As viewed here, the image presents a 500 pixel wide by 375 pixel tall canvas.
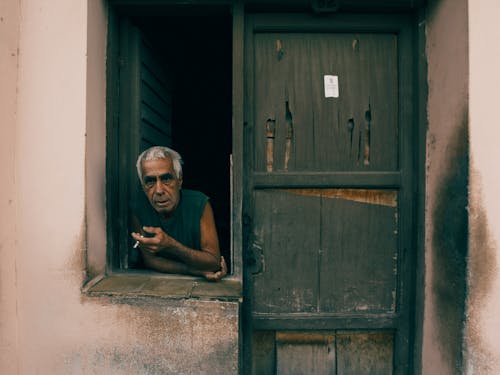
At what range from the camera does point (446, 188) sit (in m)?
2.16

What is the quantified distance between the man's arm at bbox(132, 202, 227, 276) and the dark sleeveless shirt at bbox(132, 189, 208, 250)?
44 millimetres

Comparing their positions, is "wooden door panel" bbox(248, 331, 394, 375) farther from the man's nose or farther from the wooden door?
the man's nose

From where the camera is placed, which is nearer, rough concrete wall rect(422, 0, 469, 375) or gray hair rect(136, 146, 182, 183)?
rough concrete wall rect(422, 0, 469, 375)

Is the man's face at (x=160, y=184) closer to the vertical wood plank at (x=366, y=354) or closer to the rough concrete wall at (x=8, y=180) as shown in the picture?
the rough concrete wall at (x=8, y=180)

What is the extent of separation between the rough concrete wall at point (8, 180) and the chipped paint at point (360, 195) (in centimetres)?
151

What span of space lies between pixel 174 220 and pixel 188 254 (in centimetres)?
31

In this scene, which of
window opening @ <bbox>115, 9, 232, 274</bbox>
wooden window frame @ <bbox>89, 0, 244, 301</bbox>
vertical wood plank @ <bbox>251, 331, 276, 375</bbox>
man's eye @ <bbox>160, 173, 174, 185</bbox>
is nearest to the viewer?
wooden window frame @ <bbox>89, 0, 244, 301</bbox>

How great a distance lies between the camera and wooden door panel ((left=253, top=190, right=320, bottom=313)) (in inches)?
95.0

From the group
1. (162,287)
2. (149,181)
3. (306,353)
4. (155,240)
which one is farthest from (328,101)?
(306,353)

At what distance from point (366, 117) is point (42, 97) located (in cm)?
182

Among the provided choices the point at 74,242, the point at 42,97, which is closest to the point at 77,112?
the point at 42,97

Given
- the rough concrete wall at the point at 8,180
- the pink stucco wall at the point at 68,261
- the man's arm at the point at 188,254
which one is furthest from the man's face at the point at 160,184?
the rough concrete wall at the point at 8,180

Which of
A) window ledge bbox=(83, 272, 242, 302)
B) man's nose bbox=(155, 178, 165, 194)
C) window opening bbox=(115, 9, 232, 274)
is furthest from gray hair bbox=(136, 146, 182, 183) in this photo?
window opening bbox=(115, 9, 232, 274)

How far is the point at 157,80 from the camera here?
10.3 ft
